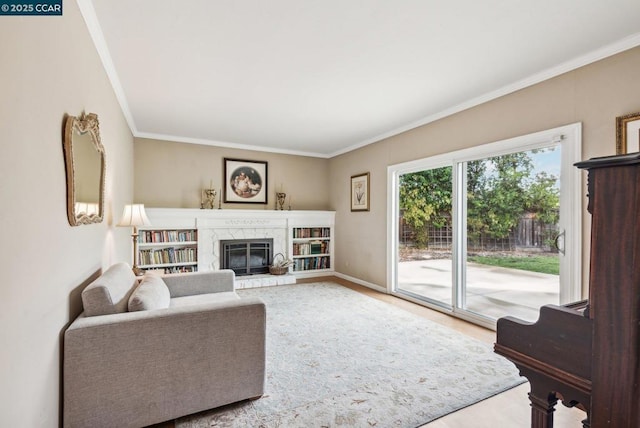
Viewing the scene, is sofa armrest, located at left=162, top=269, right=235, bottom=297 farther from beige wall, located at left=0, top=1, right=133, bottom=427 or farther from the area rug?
beige wall, located at left=0, top=1, right=133, bottom=427

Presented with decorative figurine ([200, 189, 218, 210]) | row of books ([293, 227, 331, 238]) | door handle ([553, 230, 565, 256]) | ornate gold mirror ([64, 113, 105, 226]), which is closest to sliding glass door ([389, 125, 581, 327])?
door handle ([553, 230, 565, 256])

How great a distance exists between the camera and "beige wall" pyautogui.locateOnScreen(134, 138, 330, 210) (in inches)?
201

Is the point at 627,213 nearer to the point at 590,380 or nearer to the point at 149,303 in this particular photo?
the point at 590,380

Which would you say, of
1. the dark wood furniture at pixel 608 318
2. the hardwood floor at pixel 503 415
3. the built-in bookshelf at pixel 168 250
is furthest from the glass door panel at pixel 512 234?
the built-in bookshelf at pixel 168 250

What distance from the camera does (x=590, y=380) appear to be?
0.93 m

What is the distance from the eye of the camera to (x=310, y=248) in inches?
244

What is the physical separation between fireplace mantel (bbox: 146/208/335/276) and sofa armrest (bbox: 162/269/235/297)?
6.98ft

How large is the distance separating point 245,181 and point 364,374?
421 centimetres

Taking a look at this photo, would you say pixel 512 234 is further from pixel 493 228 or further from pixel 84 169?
pixel 84 169

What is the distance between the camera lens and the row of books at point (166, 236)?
488 cm

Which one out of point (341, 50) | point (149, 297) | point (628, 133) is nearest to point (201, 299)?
point (149, 297)

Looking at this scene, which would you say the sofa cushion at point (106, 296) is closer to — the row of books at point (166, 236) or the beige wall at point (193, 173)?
the row of books at point (166, 236)

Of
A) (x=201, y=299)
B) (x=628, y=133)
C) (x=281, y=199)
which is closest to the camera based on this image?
(x=628, y=133)

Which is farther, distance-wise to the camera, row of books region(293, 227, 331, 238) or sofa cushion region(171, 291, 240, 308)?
row of books region(293, 227, 331, 238)
